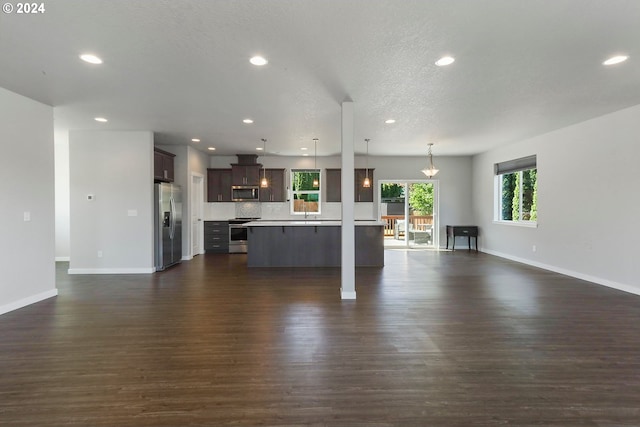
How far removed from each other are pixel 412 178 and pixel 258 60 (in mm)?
7016

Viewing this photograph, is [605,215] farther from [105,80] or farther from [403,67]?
[105,80]

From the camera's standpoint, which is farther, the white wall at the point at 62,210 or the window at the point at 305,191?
the window at the point at 305,191

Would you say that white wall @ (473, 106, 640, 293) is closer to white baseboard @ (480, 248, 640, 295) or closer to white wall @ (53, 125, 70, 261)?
white baseboard @ (480, 248, 640, 295)

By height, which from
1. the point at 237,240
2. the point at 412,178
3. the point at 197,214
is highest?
the point at 412,178

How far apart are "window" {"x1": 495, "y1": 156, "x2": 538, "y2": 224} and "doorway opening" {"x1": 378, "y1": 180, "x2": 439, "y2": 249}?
1.75 metres

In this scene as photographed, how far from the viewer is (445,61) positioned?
10.2 feet

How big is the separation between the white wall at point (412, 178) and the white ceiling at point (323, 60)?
148 inches

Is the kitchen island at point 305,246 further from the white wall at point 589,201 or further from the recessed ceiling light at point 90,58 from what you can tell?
the recessed ceiling light at point 90,58

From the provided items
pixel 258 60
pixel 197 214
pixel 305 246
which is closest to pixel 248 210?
pixel 197 214

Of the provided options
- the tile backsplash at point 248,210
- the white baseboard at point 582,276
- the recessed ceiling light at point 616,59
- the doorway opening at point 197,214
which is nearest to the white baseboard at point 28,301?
the doorway opening at point 197,214

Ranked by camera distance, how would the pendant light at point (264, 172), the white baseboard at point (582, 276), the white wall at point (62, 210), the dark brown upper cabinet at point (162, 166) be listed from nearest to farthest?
the white baseboard at point (582, 276) < the dark brown upper cabinet at point (162, 166) < the pendant light at point (264, 172) < the white wall at point (62, 210)

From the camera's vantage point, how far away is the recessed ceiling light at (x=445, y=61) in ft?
9.93

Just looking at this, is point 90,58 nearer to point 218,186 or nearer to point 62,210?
point 218,186

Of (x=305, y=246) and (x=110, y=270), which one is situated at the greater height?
(x=305, y=246)
